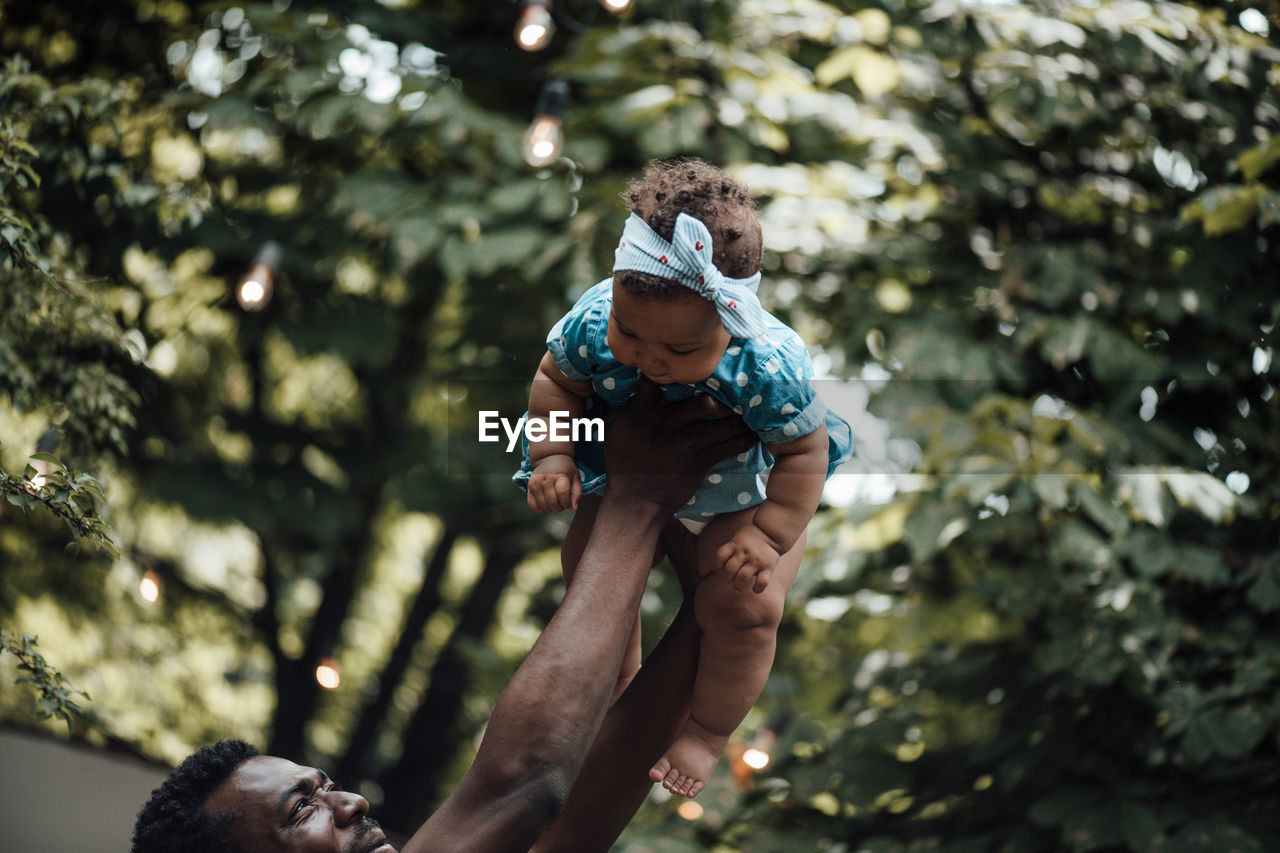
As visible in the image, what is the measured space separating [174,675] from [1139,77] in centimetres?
722

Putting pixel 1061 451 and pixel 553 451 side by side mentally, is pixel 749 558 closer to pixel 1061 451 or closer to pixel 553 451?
pixel 553 451

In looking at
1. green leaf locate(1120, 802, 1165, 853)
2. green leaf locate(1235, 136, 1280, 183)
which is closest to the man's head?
green leaf locate(1120, 802, 1165, 853)

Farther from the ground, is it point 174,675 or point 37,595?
point 37,595

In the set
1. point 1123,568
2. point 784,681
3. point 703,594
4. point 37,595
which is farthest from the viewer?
point 37,595

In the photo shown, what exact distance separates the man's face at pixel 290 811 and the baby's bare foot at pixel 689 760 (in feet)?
1.45

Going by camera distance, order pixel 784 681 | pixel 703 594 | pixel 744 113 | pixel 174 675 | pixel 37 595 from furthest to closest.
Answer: pixel 174 675
pixel 37 595
pixel 784 681
pixel 744 113
pixel 703 594

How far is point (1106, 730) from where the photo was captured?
12.8 ft

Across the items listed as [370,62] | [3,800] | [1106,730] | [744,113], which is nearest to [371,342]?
[370,62]

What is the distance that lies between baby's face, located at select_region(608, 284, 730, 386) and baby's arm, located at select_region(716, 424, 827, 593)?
0.18m

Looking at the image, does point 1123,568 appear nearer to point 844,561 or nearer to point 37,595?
point 844,561

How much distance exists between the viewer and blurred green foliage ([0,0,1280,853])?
3607 mm

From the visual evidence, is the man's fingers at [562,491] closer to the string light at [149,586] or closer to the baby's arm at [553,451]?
the baby's arm at [553,451]

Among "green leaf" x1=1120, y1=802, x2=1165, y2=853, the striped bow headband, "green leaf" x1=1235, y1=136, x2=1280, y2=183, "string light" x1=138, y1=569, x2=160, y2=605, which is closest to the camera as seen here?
the striped bow headband

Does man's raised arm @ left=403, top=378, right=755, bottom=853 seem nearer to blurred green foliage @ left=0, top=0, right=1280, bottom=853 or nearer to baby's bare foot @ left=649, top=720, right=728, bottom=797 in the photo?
baby's bare foot @ left=649, top=720, right=728, bottom=797
